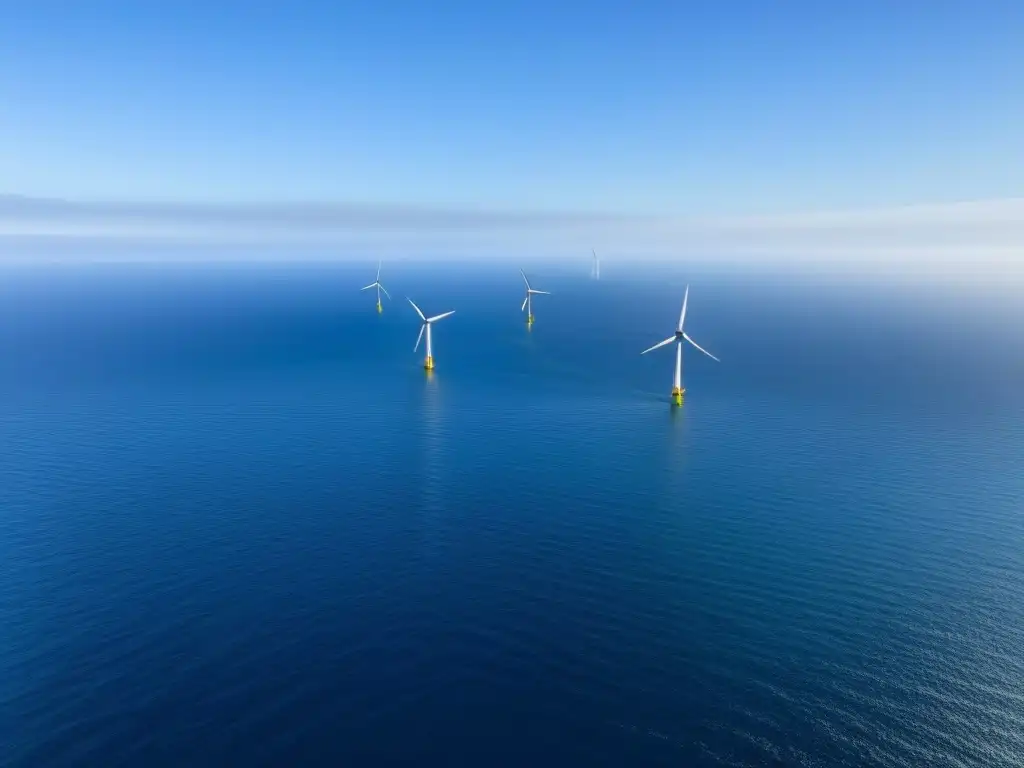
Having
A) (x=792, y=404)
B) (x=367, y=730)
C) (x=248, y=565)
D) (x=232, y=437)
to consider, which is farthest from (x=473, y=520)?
(x=792, y=404)

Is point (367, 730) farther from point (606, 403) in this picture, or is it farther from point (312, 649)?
point (606, 403)

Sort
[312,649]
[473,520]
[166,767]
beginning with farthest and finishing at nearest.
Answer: [473,520], [312,649], [166,767]

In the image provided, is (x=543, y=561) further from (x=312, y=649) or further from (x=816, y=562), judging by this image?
(x=816, y=562)

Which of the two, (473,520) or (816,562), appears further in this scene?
(473,520)

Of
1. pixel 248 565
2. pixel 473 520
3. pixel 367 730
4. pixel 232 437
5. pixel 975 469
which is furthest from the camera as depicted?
pixel 232 437

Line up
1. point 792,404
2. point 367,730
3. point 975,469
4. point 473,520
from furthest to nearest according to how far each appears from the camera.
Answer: point 792,404
point 975,469
point 473,520
point 367,730

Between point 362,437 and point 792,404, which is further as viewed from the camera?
point 792,404

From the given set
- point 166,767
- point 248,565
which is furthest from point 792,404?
point 166,767

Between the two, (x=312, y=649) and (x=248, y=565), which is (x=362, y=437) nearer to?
(x=248, y=565)

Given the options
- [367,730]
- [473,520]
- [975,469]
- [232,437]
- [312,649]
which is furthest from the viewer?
[232,437]
